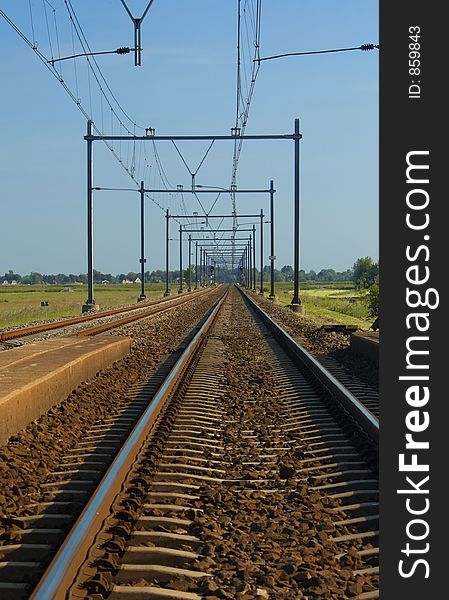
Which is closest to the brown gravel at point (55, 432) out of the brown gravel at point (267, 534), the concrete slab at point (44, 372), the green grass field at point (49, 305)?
the concrete slab at point (44, 372)

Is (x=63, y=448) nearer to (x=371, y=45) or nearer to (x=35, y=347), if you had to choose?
(x=35, y=347)

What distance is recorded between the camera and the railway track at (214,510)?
5.08 meters

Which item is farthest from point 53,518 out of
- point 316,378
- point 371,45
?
point 371,45

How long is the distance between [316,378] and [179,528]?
7806mm

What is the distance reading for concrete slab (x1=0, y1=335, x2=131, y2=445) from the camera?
970 cm

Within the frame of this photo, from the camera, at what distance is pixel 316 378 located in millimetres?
13781

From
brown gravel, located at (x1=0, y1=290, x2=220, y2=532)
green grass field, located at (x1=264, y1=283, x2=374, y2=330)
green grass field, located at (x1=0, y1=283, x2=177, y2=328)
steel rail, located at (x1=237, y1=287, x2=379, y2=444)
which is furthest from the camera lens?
green grass field, located at (x1=0, y1=283, x2=177, y2=328)

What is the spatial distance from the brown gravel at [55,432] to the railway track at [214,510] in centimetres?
17

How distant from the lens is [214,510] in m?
6.59

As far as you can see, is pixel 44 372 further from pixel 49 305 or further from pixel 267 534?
pixel 49 305

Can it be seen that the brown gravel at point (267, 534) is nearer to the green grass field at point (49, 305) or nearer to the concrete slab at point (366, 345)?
the concrete slab at point (366, 345)

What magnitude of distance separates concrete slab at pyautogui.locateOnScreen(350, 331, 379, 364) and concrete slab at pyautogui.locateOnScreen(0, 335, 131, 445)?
4.64m

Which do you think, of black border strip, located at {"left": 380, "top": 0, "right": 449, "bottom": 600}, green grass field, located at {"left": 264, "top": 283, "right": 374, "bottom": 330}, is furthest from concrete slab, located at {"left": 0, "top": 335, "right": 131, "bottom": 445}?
green grass field, located at {"left": 264, "top": 283, "right": 374, "bottom": 330}

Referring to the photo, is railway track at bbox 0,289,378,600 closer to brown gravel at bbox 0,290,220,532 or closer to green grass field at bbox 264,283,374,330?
brown gravel at bbox 0,290,220,532
